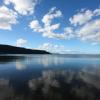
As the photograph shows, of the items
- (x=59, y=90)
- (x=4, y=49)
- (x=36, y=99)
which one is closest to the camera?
(x=36, y=99)

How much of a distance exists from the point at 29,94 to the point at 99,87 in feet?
23.9

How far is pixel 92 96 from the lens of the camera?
13.6m

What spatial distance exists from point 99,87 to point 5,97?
9.29 meters

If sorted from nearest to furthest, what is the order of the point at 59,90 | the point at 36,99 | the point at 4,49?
Answer: the point at 36,99 < the point at 59,90 < the point at 4,49

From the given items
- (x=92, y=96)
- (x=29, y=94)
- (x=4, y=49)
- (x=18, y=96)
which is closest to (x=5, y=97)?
(x=18, y=96)

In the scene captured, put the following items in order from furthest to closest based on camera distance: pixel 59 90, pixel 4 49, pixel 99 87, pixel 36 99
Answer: pixel 4 49, pixel 99 87, pixel 59 90, pixel 36 99

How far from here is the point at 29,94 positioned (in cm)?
1402

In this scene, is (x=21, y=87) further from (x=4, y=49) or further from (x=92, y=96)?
(x=4, y=49)

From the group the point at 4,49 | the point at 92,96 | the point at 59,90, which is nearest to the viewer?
the point at 92,96

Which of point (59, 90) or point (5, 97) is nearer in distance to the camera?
point (5, 97)

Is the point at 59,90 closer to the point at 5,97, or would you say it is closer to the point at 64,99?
the point at 64,99

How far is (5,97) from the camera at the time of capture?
1292 centimetres

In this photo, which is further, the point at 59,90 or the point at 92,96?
the point at 59,90

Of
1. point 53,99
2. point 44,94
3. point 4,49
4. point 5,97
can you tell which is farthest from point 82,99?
point 4,49
